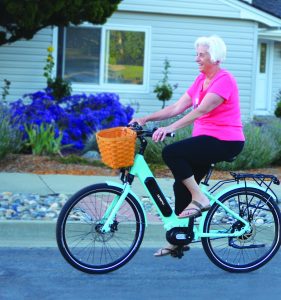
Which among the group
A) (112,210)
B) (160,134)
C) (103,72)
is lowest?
(112,210)

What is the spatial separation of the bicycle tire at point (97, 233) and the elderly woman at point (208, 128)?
437mm

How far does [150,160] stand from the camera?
12.1 m

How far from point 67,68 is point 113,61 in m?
1.09

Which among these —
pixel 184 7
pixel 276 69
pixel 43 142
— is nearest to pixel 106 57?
pixel 184 7

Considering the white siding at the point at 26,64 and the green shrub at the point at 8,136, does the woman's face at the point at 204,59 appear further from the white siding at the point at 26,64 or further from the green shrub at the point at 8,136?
the white siding at the point at 26,64

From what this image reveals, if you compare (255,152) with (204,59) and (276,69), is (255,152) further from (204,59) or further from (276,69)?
(276,69)

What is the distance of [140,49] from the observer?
1720 centimetres

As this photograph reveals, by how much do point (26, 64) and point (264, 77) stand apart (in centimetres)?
929

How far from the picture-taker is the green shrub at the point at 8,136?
1153cm

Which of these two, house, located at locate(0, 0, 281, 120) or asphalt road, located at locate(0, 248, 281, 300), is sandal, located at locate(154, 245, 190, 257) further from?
house, located at locate(0, 0, 281, 120)

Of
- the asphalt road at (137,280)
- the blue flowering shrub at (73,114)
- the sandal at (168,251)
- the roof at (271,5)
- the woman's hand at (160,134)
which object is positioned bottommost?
the asphalt road at (137,280)

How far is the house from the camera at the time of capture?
16.4m

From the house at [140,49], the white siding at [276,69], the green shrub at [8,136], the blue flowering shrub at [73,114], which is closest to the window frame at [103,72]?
the house at [140,49]

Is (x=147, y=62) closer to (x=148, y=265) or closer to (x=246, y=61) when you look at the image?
(x=246, y=61)
